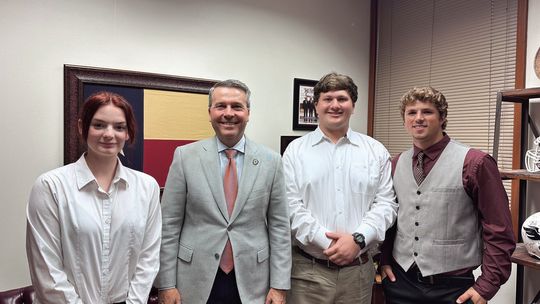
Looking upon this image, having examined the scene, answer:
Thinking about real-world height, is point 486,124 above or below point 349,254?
above

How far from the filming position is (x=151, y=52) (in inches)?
99.0

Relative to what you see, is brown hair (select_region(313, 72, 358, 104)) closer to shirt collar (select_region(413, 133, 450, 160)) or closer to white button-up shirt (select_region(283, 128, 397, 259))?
white button-up shirt (select_region(283, 128, 397, 259))

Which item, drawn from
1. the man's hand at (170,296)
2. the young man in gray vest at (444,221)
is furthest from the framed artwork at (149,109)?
the young man in gray vest at (444,221)

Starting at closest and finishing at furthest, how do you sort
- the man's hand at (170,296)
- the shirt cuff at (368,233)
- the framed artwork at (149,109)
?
1. the man's hand at (170,296)
2. the shirt cuff at (368,233)
3. the framed artwork at (149,109)

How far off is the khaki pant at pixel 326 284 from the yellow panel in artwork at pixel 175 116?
1.13m

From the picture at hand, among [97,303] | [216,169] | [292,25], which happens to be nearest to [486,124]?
[292,25]

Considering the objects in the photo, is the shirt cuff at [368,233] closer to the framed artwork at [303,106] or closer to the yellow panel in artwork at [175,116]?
the yellow panel in artwork at [175,116]

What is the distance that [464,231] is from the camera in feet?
5.73

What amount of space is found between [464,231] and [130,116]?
1405 millimetres

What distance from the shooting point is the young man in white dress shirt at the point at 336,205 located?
185 cm

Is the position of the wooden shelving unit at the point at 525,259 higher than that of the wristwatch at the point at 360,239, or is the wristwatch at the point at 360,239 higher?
the wristwatch at the point at 360,239

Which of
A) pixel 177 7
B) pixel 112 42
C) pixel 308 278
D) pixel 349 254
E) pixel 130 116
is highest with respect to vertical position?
pixel 177 7

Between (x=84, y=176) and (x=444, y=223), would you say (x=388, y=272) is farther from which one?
(x=84, y=176)

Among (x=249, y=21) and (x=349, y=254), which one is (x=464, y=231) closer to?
(x=349, y=254)
